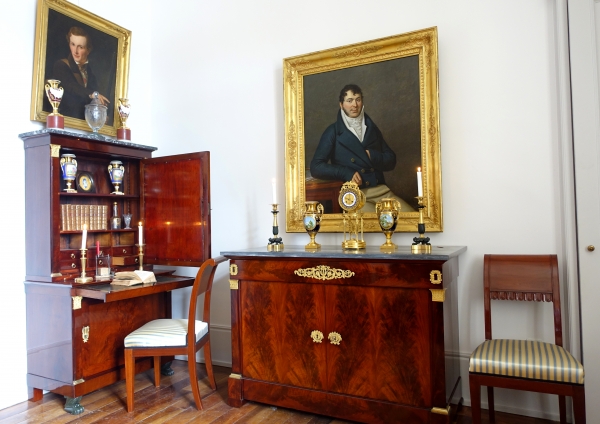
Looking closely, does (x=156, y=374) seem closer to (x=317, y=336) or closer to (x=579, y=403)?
(x=317, y=336)

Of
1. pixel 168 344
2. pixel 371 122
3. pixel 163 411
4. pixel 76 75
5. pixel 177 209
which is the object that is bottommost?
pixel 163 411

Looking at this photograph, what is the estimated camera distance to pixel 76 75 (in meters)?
3.67

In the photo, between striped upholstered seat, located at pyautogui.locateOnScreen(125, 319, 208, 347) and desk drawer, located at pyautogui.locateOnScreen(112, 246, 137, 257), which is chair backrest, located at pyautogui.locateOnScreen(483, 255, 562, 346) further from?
desk drawer, located at pyautogui.locateOnScreen(112, 246, 137, 257)

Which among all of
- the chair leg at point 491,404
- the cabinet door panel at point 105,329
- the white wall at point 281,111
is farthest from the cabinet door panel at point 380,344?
the cabinet door panel at point 105,329

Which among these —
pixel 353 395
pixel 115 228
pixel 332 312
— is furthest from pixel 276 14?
pixel 353 395

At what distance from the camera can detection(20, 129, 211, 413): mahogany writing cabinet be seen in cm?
308

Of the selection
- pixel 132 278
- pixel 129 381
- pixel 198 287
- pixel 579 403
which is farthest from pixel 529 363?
pixel 132 278

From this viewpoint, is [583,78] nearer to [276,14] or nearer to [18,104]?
[276,14]

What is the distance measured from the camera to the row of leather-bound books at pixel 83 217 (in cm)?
343

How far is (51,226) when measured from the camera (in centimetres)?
313

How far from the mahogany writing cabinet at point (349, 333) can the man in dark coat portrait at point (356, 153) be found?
2.33ft

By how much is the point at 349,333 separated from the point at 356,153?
4.56ft

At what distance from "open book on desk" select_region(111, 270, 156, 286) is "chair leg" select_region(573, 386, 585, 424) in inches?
111

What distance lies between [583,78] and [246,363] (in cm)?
284
